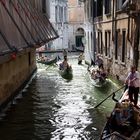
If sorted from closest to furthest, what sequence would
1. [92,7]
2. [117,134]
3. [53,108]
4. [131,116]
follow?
[117,134] → [131,116] → [53,108] → [92,7]

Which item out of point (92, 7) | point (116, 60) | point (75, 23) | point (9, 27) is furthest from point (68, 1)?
point (9, 27)

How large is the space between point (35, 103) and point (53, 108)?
1.49 m

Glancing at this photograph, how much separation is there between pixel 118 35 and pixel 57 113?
352 inches

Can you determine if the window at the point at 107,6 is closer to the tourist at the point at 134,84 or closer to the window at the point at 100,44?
the window at the point at 100,44

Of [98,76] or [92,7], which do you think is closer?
[98,76]

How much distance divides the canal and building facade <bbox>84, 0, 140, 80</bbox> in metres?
1.83

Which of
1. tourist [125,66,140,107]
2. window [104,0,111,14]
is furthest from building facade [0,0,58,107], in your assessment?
window [104,0,111,14]

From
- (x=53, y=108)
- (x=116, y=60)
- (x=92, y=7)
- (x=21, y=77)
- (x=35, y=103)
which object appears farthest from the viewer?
(x=92, y=7)

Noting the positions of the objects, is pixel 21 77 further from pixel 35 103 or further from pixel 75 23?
pixel 75 23

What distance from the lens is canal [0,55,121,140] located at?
12.8 meters

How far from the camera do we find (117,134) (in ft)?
32.4

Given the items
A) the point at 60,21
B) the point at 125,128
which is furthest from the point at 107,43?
the point at 60,21

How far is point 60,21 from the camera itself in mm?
58094

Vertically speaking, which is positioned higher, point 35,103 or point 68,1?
point 68,1
